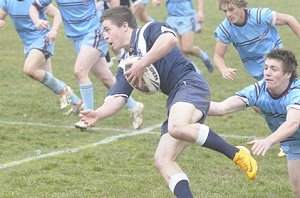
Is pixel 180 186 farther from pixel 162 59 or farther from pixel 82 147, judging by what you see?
pixel 82 147

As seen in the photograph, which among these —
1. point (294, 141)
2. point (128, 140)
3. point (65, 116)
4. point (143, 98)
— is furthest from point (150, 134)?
point (294, 141)

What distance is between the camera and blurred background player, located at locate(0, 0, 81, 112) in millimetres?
10688

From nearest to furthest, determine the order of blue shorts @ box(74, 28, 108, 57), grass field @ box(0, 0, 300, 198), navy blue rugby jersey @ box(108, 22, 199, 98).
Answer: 1. navy blue rugby jersey @ box(108, 22, 199, 98)
2. grass field @ box(0, 0, 300, 198)
3. blue shorts @ box(74, 28, 108, 57)

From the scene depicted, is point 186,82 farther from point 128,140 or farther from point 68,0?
point 68,0

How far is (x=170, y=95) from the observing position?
6.36m

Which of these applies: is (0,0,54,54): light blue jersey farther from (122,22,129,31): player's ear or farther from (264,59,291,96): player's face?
(264,59,291,96): player's face

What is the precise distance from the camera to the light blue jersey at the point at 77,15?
402 inches

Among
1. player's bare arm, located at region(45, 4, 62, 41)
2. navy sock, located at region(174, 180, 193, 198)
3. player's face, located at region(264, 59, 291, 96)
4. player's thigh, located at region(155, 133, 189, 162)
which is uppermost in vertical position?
player's face, located at region(264, 59, 291, 96)

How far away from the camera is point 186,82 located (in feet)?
20.6

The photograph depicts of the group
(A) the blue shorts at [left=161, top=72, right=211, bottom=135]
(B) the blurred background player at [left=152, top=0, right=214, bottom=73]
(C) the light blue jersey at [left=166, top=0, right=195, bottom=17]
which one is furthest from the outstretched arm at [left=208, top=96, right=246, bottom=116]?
(C) the light blue jersey at [left=166, top=0, right=195, bottom=17]

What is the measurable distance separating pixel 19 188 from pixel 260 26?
331cm

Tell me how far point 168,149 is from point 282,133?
2.96 ft

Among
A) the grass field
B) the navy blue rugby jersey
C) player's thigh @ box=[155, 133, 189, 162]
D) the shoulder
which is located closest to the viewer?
player's thigh @ box=[155, 133, 189, 162]

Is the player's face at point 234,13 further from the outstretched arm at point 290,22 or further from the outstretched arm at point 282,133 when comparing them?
the outstretched arm at point 282,133
